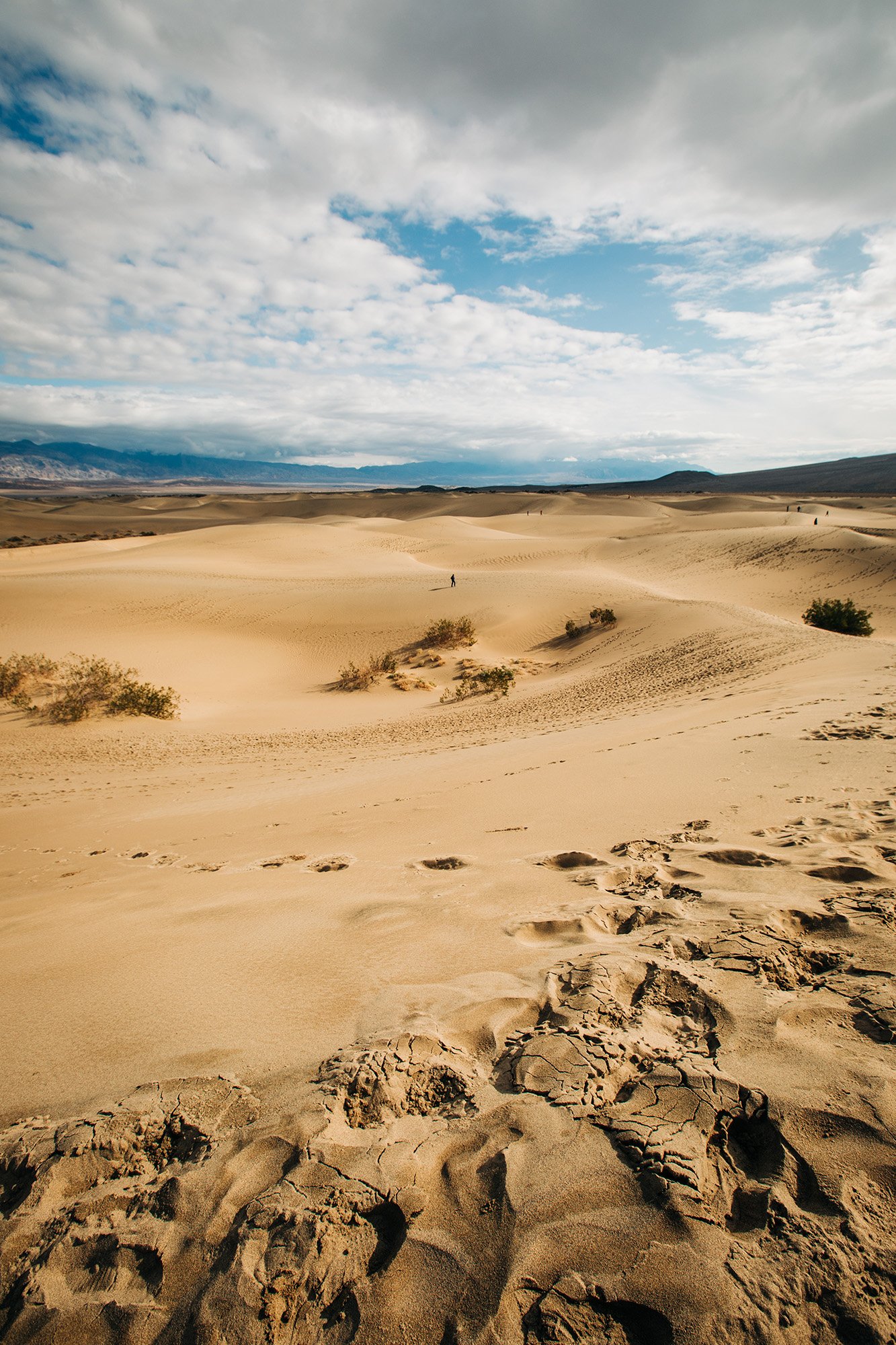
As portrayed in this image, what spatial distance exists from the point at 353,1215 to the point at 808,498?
249 ft

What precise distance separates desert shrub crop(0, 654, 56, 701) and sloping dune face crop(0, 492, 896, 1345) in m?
4.65

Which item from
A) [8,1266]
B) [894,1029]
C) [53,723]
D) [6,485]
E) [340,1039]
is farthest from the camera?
[6,485]

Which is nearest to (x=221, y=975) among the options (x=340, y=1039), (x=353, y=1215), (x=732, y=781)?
(x=340, y=1039)

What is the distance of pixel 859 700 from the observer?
25.1ft

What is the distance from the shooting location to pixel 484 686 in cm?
1338

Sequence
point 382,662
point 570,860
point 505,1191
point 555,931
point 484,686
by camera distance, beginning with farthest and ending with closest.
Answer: point 382,662
point 484,686
point 570,860
point 555,931
point 505,1191

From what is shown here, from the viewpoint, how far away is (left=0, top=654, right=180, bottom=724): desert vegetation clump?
10828mm

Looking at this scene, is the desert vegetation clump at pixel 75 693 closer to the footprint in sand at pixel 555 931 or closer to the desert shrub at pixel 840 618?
the footprint in sand at pixel 555 931

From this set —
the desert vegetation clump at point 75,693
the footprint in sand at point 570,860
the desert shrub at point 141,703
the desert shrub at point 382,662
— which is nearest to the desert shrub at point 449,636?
the desert shrub at point 382,662

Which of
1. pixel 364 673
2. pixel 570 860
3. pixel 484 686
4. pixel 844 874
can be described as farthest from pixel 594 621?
pixel 844 874

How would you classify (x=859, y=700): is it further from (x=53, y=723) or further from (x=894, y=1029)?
(x=53, y=723)

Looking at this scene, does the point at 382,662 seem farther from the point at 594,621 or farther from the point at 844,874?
the point at 844,874

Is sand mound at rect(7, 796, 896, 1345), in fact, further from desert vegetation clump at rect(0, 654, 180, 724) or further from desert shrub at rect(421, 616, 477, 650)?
desert shrub at rect(421, 616, 477, 650)

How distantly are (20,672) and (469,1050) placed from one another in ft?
40.2
